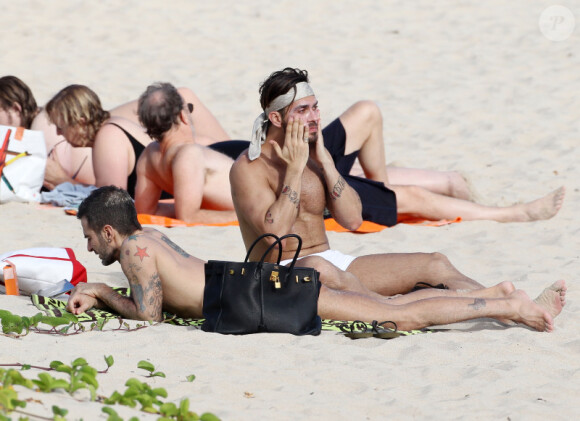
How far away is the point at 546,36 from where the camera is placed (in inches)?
464

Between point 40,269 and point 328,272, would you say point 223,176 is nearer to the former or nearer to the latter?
point 40,269

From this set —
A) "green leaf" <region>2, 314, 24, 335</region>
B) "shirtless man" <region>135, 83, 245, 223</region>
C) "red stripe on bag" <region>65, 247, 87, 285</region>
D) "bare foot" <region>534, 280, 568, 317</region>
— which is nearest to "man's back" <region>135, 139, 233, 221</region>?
"shirtless man" <region>135, 83, 245, 223</region>

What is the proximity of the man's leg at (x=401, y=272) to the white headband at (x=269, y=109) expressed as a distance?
0.78 m

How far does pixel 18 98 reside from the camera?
737 cm

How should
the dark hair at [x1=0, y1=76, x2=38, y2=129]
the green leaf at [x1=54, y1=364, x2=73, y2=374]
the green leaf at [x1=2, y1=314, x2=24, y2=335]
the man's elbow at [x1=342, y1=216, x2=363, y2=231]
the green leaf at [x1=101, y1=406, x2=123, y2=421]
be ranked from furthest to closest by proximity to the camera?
the dark hair at [x1=0, y1=76, x2=38, y2=129] → the man's elbow at [x1=342, y1=216, x2=363, y2=231] → the green leaf at [x1=2, y1=314, x2=24, y2=335] → the green leaf at [x1=54, y1=364, x2=73, y2=374] → the green leaf at [x1=101, y1=406, x2=123, y2=421]

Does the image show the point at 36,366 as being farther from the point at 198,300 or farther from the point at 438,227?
the point at 438,227

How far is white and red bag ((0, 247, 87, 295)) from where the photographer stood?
4.85 m

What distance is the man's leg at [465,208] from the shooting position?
6.79 m

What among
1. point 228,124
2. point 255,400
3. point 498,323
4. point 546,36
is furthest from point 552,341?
point 546,36

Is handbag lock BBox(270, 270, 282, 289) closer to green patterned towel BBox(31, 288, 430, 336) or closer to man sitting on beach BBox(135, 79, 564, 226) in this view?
green patterned towel BBox(31, 288, 430, 336)

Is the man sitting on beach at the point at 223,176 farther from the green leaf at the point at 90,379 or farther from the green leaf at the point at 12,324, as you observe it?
the green leaf at the point at 90,379

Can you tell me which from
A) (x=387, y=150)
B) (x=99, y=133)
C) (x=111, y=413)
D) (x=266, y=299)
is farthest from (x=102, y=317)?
(x=387, y=150)

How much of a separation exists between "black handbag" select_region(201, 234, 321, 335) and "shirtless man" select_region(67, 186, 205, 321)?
0.22 meters

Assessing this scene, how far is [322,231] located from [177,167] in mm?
1905
